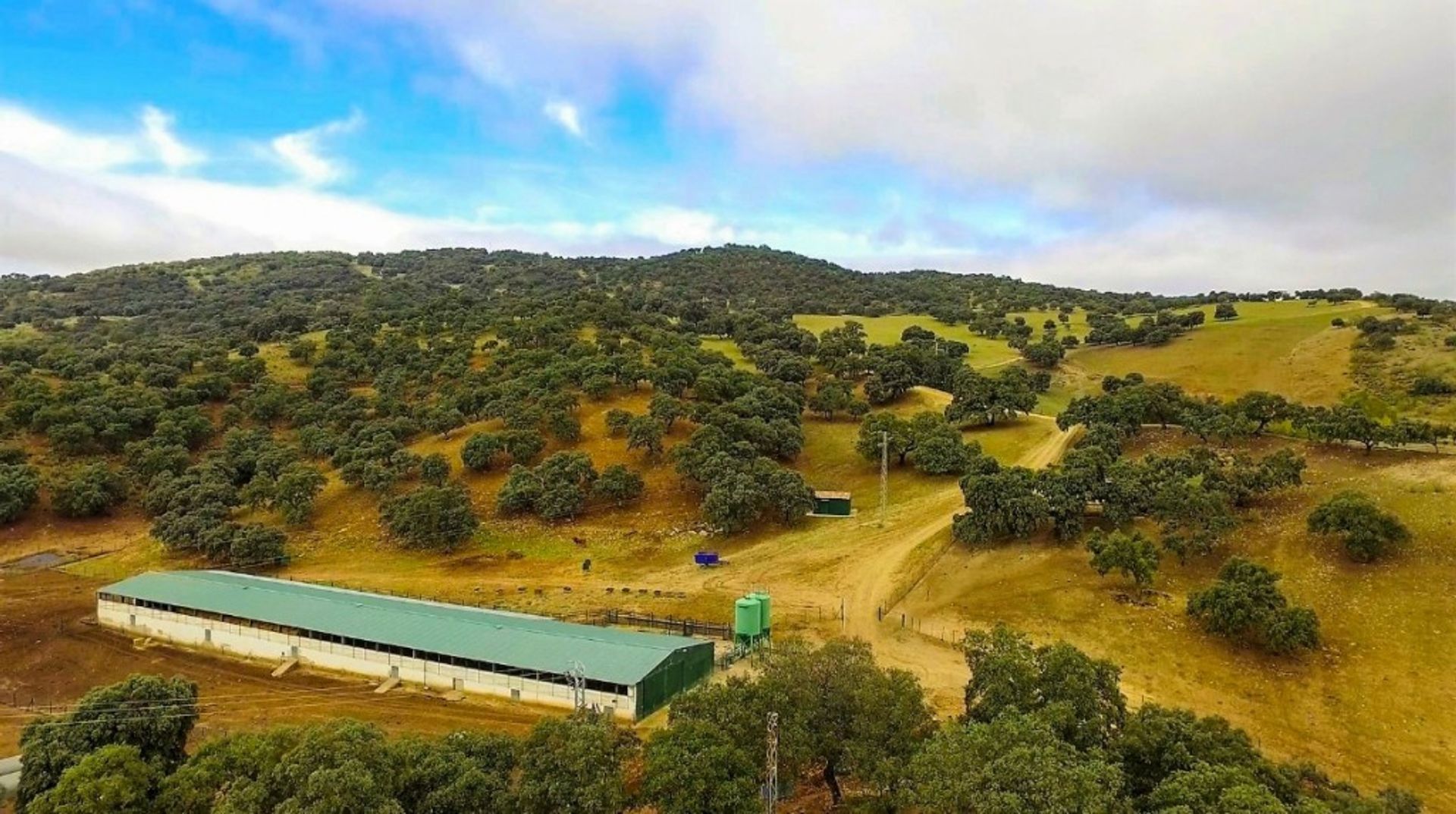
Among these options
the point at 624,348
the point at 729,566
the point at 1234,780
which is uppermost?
the point at 624,348

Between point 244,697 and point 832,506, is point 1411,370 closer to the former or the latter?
point 832,506

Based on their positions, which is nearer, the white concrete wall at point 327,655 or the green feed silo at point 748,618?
the white concrete wall at point 327,655

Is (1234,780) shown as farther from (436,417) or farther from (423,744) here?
(436,417)

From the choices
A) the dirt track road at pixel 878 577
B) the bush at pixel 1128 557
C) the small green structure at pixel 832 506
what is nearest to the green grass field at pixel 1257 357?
the dirt track road at pixel 878 577

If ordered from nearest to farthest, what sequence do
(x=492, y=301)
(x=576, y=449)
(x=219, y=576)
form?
(x=219, y=576) → (x=576, y=449) → (x=492, y=301)

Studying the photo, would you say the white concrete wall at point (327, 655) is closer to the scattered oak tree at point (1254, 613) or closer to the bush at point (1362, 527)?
the scattered oak tree at point (1254, 613)

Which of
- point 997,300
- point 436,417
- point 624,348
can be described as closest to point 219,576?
point 436,417

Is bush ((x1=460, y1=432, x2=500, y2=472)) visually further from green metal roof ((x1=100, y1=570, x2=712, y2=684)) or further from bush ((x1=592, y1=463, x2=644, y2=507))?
green metal roof ((x1=100, y1=570, x2=712, y2=684))

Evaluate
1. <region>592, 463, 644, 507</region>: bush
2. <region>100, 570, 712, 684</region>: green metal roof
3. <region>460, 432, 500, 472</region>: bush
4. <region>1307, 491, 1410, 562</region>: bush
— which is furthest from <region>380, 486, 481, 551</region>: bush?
A: <region>1307, 491, 1410, 562</region>: bush
